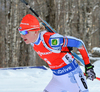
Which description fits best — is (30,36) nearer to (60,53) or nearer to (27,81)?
(60,53)

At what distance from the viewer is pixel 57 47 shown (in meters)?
1.83

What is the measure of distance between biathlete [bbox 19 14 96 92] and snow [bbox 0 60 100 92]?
2137 mm

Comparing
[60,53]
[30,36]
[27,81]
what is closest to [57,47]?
[60,53]

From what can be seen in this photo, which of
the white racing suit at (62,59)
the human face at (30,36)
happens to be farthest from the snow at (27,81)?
the human face at (30,36)

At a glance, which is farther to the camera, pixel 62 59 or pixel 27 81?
Result: pixel 27 81

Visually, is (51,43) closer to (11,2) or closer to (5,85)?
(5,85)

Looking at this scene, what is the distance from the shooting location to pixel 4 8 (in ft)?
20.0

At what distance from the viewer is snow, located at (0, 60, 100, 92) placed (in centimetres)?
399

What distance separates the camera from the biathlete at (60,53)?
180 cm

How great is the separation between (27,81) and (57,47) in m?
2.96

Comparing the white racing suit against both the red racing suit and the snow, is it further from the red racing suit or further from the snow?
the snow

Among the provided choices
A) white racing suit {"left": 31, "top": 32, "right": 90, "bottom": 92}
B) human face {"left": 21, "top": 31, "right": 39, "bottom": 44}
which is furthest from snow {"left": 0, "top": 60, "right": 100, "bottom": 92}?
human face {"left": 21, "top": 31, "right": 39, "bottom": 44}

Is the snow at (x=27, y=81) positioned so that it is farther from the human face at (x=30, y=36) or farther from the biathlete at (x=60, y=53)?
the human face at (x=30, y=36)

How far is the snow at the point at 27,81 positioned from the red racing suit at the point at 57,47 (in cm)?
218
